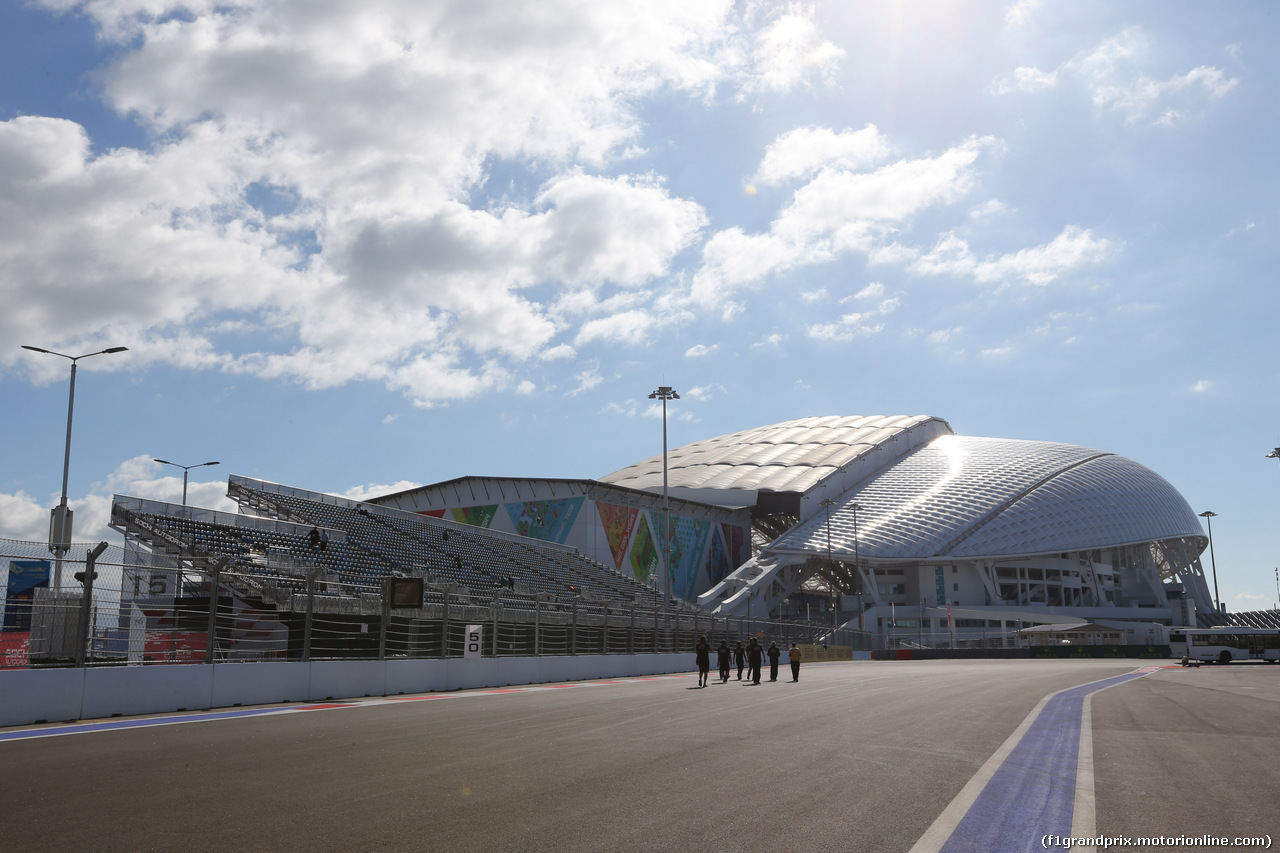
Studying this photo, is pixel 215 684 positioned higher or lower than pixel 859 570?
lower

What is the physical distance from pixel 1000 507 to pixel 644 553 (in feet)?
109

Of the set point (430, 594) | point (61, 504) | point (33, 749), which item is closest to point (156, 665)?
point (33, 749)

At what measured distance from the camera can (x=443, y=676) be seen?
22562 millimetres

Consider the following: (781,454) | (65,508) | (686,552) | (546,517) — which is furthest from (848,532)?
(65,508)

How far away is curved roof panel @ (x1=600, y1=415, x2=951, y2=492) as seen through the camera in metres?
89.4

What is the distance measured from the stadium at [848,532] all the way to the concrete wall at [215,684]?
22287 millimetres

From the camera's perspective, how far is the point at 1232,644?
51.2 metres

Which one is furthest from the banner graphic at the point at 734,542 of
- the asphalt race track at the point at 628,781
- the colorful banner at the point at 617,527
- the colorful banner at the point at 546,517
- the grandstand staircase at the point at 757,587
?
the asphalt race track at the point at 628,781

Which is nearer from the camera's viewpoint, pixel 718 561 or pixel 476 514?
pixel 476 514

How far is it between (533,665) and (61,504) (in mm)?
14820

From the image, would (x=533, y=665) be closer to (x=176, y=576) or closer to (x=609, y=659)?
(x=609, y=659)

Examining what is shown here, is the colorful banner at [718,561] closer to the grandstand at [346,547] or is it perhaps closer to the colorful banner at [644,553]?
the colorful banner at [644,553]

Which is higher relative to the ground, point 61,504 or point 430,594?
point 61,504

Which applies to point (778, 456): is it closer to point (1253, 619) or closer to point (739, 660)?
point (1253, 619)
